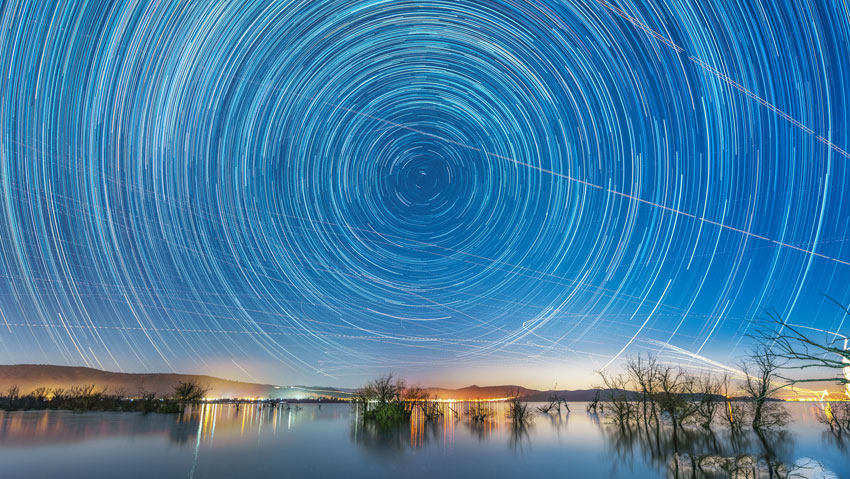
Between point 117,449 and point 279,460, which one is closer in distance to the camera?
point 279,460

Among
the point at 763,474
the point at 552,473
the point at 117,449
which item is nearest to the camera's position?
the point at 763,474

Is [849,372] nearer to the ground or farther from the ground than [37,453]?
farther from the ground

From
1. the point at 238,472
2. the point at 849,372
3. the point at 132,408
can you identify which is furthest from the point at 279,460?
the point at 132,408

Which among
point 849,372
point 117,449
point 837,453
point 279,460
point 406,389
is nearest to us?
point 849,372

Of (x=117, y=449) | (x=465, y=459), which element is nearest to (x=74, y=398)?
(x=117, y=449)

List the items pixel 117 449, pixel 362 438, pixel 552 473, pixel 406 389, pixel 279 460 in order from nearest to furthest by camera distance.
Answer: pixel 552 473 → pixel 279 460 → pixel 117 449 → pixel 362 438 → pixel 406 389

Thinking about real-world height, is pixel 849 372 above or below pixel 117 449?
above

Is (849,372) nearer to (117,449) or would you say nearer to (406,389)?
(117,449)

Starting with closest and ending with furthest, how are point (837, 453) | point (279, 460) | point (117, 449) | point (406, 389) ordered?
point (279, 460), point (117, 449), point (837, 453), point (406, 389)

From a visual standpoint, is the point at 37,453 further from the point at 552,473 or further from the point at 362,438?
the point at 552,473
